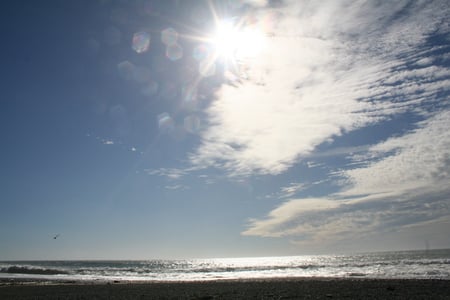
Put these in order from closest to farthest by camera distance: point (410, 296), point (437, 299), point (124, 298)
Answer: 1. point (437, 299)
2. point (410, 296)
3. point (124, 298)

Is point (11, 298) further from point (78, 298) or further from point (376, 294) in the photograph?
point (376, 294)

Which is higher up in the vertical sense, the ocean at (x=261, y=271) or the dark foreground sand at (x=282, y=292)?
the ocean at (x=261, y=271)

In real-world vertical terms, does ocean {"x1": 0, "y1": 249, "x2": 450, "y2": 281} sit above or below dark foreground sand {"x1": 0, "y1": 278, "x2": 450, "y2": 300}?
above

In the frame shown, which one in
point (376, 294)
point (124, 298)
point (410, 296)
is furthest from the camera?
point (124, 298)

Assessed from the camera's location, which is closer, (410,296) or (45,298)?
(410,296)

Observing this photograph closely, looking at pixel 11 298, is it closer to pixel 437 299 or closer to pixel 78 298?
pixel 78 298

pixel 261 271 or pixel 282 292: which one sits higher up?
pixel 261 271

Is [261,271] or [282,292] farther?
[261,271]

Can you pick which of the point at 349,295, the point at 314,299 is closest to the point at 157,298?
the point at 314,299

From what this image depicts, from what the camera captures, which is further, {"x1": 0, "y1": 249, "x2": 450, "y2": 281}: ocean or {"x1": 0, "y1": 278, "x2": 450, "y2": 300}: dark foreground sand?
{"x1": 0, "y1": 249, "x2": 450, "y2": 281}: ocean

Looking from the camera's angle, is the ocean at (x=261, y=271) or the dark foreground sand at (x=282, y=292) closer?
the dark foreground sand at (x=282, y=292)

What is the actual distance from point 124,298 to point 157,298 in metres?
2.01

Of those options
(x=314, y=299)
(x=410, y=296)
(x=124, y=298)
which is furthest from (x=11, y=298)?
(x=410, y=296)

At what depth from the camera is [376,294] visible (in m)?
17.6
